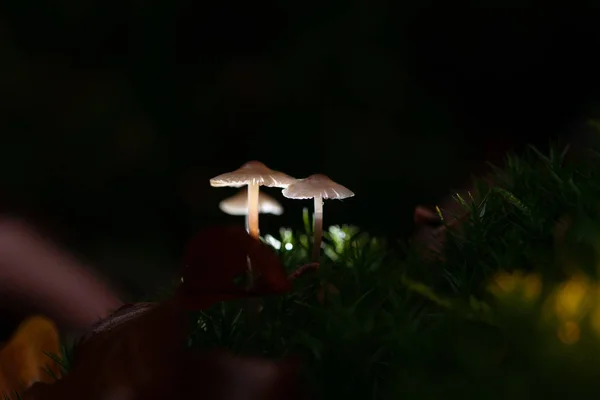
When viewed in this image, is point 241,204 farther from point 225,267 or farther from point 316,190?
point 225,267

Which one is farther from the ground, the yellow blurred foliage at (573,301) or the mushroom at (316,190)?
the mushroom at (316,190)

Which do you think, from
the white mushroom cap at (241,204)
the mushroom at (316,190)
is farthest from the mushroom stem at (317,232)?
the white mushroom cap at (241,204)

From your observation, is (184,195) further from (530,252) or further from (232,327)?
(530,252)

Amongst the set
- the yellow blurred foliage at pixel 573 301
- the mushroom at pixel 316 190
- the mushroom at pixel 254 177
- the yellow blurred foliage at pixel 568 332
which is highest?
the mushroom at pixel 254 177

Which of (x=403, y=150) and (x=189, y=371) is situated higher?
(x=403, y=150)

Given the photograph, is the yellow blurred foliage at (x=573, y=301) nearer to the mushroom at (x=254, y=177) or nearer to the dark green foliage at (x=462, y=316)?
the dark green foliage at (x=462, y=316)

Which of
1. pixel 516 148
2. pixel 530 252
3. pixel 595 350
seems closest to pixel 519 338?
pixel 595 350

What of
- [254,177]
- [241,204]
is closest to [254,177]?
[254,177]
